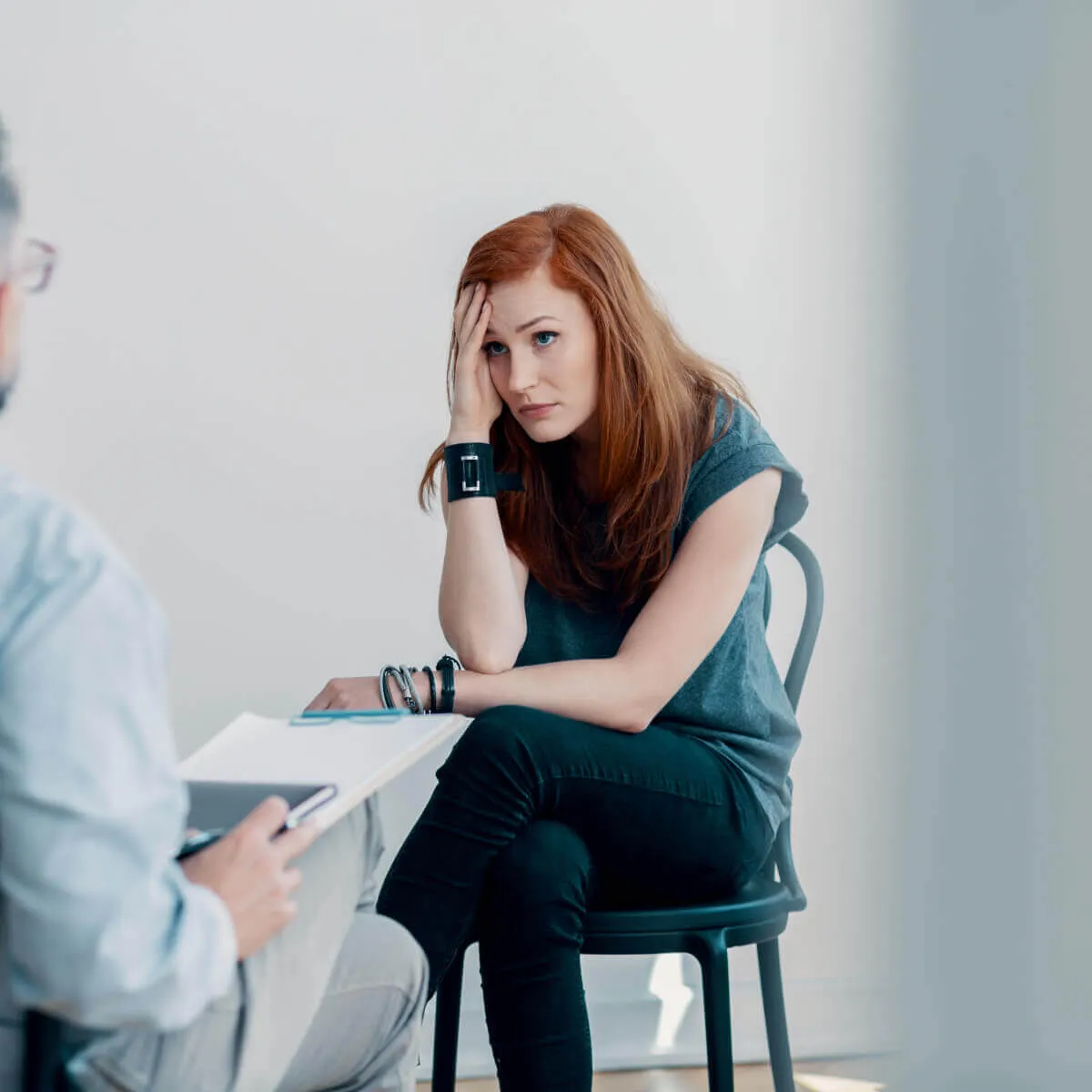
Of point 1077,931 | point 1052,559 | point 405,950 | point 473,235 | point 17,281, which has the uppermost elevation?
point 473,235

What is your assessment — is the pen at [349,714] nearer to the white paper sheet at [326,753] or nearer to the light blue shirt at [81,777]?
the white paper sheet at [326,753]

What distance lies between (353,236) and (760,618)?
0.93m

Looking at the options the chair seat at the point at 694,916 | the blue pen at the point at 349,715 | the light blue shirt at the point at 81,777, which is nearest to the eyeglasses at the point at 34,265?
the light blue shirt at the point at 81,777

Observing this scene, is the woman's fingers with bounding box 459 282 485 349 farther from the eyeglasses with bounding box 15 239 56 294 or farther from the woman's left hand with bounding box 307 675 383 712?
the eyeglasses with bounding box 15 239 56 294

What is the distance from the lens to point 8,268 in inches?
28.6

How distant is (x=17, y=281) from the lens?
29.0 inches

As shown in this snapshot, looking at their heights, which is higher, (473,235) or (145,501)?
(473,235)

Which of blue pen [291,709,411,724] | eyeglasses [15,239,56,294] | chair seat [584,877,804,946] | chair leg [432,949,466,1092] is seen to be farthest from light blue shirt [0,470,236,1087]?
chair leg [432,949,466,1092]

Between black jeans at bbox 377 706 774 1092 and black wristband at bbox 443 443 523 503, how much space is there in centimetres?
39

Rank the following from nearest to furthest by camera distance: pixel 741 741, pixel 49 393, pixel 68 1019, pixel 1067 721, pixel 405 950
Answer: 1. pixel 1067 721
2. pixel 68 1019
3. pixel 405 950
4. pixel 741 741
5. pixel 49 393

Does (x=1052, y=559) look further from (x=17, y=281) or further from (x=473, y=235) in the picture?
(x=473, y=235)

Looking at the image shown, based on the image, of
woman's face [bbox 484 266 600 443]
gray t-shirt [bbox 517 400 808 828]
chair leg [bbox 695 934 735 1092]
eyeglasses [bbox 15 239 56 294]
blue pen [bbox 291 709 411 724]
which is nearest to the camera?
eyeglasses [bbox 15 239 56 294]

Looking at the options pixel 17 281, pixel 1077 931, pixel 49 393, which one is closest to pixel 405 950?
pixel 17 281

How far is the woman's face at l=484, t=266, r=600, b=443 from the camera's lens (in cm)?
159
